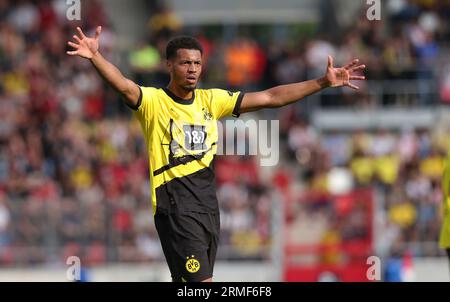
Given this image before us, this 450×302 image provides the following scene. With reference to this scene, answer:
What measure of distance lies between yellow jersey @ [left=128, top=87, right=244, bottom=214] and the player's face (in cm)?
18

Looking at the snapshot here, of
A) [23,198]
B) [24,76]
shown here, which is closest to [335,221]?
[23,198]

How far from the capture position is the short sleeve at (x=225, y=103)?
10133 mm

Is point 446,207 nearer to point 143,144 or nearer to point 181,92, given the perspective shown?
point 181,92

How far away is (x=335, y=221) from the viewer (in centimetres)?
2033

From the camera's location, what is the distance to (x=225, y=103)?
1019 cm

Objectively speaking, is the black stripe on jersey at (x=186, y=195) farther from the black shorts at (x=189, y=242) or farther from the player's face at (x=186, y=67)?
the player's face at (x=186, y=67)

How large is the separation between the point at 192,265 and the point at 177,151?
3.21 ft

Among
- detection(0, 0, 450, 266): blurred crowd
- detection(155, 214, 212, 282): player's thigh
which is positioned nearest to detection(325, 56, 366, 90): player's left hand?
→ detection(155, 214, 212, 282): player's thigh

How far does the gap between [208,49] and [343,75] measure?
15776mm

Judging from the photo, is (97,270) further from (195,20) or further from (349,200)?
(195,20)

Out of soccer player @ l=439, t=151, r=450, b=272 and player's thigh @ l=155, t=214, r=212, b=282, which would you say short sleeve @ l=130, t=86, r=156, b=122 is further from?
soccer player @ l=439, t=151, r=450, b=272

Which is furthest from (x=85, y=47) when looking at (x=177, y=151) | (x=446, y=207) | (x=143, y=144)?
(x=143, y=144)

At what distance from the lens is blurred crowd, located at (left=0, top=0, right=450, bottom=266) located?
66.0ft

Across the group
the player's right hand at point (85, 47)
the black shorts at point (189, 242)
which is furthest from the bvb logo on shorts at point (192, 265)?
the player's right hand at point (85, 47)
